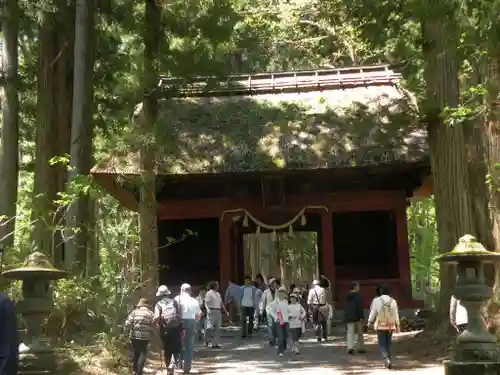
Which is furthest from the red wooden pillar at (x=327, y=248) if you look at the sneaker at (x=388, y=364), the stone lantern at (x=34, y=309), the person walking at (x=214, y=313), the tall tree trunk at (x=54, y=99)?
the stone lantern at (x=34, y=309)

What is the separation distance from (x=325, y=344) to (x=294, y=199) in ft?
16.2

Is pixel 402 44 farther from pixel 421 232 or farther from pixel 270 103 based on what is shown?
pixel 421 232

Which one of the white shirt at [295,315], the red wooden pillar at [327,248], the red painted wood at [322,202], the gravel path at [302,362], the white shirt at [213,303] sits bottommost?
the gravel path at [302,362]

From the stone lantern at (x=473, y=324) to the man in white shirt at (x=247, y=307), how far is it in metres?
6.16

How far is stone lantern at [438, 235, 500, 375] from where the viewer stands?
7468mm

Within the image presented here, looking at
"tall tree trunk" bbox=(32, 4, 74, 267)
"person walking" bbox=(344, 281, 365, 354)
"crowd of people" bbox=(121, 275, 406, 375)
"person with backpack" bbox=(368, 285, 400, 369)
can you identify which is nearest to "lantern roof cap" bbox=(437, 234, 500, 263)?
"person with backpack" bbox=(368, 285, 400, 369)

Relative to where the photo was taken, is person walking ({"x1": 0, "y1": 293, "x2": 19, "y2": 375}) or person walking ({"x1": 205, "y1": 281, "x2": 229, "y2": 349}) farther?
person walking ({"x1": 205, "y1": 281, "x2": 229, "y2": 349})

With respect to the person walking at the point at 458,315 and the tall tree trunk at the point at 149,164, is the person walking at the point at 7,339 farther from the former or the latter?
the person walking at the point at 458,315

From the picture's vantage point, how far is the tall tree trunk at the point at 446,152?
11.3 metres

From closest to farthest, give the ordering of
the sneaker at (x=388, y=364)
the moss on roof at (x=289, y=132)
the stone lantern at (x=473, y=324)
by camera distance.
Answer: the stone lantern at (x=473, y=324)
the sneaker at (x=388, y=364)
the moss on roof at (x=289, y=132)

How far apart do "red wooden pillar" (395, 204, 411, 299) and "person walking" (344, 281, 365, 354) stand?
496 centimetres

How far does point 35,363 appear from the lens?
7609 mm

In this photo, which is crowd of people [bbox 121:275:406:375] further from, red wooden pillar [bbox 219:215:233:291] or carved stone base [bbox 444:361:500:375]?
carved stone base [bbox 444:361:500:375]

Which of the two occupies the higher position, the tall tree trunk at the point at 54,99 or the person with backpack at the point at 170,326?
the tall tree trunk at the point at 54,99
